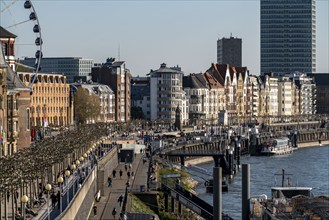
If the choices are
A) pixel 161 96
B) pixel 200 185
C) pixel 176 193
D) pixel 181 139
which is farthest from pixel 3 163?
pixel 161 96

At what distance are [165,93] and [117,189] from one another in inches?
4643

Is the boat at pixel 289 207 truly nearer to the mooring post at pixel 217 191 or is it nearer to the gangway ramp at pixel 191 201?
the mooring post at pixel 217 191

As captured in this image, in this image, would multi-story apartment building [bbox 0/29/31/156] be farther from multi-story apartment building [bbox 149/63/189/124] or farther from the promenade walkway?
multi-story apartment building [bbox 149/63/189/124]

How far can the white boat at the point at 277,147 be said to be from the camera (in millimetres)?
172000

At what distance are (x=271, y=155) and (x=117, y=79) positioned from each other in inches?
1074

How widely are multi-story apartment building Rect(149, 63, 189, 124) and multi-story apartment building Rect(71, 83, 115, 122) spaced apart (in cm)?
1459

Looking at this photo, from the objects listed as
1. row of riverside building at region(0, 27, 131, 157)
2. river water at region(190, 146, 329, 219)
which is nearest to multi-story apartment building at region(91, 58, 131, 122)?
row of riverside building at region(0, 27, 131, 157)

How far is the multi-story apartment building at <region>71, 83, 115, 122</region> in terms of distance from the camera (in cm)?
16496

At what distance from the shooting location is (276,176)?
365 ft

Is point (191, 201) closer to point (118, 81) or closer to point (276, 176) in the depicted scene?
point (276, 176)

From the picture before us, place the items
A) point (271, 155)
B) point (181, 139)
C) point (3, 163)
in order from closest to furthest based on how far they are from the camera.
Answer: point (3, 163) < point (181, 139) < point (271, 155)

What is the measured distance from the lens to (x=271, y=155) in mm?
170250

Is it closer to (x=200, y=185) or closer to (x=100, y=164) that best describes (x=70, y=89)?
(x=200, y=185)

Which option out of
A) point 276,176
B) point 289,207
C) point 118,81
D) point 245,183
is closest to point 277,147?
point 118,81
